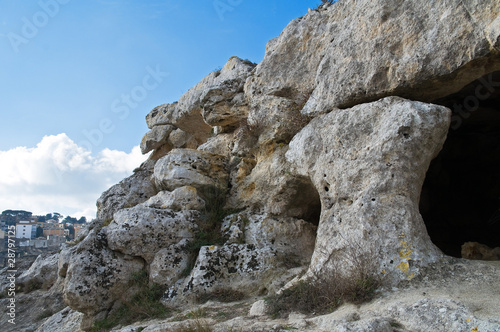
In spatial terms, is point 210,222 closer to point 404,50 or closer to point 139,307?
point 139,307

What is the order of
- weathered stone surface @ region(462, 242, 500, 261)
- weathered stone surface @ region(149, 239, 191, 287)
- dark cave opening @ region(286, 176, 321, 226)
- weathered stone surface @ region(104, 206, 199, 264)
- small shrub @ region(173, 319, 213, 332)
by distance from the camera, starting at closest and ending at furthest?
small shrub @ region(173, 319, 213, 332)
weathered stone surface @ region(462, 242, 500, 261)
weathered stone surface @ region(149, 239, 191, 287)
weathered stone surface @ region(104, 206, 199, 264)
dark cave opening @ region(286, 176, 321, 226)

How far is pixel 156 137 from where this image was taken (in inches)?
563

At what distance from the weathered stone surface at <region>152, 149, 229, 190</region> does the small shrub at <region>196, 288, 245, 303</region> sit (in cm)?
289

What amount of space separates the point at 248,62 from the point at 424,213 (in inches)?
265

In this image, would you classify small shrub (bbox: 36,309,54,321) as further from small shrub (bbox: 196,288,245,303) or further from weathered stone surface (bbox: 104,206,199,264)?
small shrub (bbox: 196,288,245,303)

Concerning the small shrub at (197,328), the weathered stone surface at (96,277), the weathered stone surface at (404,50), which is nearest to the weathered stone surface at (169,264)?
the weathered stone surface at (96,277)

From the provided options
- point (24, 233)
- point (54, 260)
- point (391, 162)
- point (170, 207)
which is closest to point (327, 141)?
point (391, 162)

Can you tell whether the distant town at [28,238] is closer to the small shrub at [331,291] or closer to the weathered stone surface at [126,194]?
the weathered stone surface at [126,194]

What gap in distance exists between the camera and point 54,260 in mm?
11828

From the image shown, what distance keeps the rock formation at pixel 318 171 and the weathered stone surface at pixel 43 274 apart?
9.73ft

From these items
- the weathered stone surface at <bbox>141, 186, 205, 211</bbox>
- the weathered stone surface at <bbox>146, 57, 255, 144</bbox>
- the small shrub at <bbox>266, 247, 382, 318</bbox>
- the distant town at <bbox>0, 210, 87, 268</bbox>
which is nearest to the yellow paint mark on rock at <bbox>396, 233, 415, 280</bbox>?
the small shrub at <bbox>266, 247, 382, 318</bbox>

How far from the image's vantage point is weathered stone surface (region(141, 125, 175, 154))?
46.6 ft

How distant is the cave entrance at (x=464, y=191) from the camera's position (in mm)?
9203

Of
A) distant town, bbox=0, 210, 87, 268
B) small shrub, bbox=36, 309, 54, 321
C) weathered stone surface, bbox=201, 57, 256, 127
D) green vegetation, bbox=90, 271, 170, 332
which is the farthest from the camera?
distant town, bbox=0, 210, 87, 268
